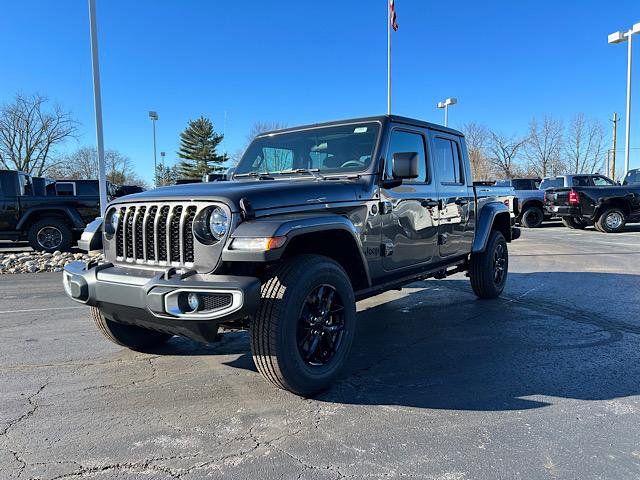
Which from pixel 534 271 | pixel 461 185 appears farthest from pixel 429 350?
pixel 534 271

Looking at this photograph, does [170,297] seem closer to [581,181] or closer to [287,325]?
[287,325]

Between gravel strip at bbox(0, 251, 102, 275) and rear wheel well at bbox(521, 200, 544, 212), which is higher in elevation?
rear wheel well at bbox(521, 200, 544, 212)

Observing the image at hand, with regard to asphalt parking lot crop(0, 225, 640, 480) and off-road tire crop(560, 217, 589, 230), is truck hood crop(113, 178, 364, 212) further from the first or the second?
off-road tire crop(560, 217, 589, 230)

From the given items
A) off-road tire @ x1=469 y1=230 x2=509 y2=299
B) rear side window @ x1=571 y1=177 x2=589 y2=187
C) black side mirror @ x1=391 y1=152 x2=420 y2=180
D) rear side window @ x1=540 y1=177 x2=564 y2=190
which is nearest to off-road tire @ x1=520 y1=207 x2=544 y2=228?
rear side window @ x1=540 y1=177 x2=564 y2=190

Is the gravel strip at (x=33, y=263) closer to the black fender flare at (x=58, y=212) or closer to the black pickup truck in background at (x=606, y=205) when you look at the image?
the black fender flare at (x=58, y=212)

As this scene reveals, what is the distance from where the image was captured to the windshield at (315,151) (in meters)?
4.21

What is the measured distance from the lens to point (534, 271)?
28.0ft

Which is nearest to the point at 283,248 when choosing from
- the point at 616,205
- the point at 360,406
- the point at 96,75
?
the point at 360,406

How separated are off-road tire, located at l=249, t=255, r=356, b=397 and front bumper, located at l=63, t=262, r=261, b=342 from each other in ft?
0.67

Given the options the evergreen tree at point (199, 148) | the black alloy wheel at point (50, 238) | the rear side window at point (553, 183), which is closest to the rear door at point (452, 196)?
the black alloy wheel at point (50, 238)

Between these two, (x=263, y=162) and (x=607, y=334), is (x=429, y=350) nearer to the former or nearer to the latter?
(x=607, y=334)

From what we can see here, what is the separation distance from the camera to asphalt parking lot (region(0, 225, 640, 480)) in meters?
2.49

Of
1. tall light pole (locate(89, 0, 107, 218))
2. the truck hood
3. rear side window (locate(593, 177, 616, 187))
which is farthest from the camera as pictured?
rear side window (locate(593, 177, 616, 187))

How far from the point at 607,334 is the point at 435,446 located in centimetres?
293
